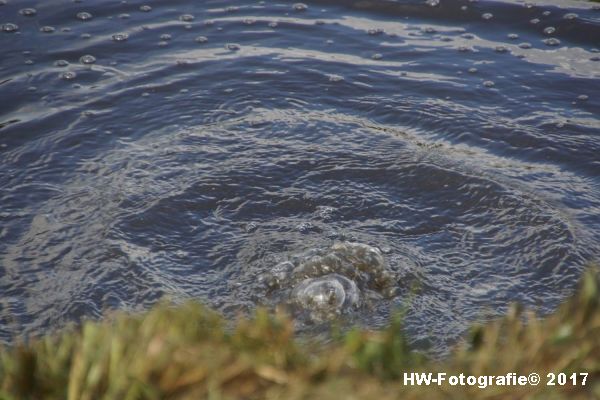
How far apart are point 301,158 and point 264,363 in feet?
11.5

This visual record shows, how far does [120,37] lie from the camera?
26.7 ft

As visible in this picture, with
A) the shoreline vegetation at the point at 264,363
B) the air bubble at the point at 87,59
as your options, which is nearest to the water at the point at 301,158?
the air bubble at the point at 87,59

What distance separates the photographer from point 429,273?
5230 millimetres

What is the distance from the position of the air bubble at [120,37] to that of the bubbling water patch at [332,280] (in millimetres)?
3674

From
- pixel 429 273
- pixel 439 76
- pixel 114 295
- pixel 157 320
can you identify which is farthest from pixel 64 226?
pixel 439 76

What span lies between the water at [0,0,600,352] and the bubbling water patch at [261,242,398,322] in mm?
13

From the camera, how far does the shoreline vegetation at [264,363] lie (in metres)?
2.83

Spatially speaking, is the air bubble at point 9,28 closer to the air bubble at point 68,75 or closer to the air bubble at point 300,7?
the air bubble at point 68,75

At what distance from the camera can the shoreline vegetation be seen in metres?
2.83

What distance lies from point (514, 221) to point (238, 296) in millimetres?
1915

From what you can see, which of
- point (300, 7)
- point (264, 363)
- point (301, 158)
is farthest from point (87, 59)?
point (264, 363)

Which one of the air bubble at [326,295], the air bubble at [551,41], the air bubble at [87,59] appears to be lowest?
the air bubble at [326,295]

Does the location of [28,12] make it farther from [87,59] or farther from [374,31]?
[374,31]

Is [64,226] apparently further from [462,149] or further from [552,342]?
[552,342]
